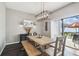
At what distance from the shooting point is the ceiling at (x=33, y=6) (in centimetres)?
128

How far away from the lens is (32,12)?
1358mm

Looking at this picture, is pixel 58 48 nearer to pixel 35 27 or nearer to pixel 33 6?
pixel 35 27

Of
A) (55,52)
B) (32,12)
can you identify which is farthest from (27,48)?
(32,12)

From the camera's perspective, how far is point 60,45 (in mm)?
1374

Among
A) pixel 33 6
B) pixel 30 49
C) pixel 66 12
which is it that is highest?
pixel 33 6

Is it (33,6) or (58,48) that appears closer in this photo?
(33,6)

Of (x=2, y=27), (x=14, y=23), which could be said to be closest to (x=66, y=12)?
(x=14, y=23)

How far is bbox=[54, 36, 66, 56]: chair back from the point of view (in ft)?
4.38

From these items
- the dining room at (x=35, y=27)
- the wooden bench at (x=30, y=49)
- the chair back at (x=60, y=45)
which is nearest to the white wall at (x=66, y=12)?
the dining room at (x=35, y=27)

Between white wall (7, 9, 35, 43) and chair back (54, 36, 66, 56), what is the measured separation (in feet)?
2.15

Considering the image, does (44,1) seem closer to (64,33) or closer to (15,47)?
(64,33)

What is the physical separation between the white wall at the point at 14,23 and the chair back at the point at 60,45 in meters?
0.66

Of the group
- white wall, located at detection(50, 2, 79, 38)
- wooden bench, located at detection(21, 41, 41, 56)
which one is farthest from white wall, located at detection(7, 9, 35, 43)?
white wall, located at detection(50, 2, 79, 38)

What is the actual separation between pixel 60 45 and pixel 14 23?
0.98m
